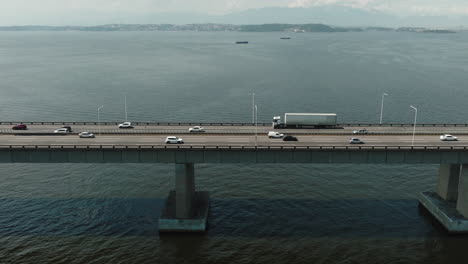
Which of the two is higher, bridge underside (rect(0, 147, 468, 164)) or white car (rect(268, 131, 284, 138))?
white car (rect(268, 131, 284, 138))

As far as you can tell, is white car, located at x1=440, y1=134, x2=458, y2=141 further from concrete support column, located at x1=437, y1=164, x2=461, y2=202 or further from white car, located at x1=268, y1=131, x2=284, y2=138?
white car, located at x1=268, y1=131, x2=284, y2=138

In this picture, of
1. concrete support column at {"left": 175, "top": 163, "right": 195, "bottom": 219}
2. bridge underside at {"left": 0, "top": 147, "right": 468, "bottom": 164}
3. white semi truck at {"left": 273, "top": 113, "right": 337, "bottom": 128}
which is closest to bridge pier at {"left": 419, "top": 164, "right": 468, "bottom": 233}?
bridge underside at {"left": 0, "top": 147, "right": 468, "bottom": 164}

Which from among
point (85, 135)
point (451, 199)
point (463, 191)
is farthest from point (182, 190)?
point (451, 199)

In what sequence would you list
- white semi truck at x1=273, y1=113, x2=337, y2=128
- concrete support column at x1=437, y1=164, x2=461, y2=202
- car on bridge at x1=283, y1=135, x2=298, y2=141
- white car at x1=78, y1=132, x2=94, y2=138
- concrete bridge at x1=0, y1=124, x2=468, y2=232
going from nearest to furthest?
concrete bridge at x1=0, y1=124, x2=468, y2=232 < car on bridge at x1=283, y1=135, x2=298, y2=141 < concrete support column at x1=437, y1=164, x2=461, y2=202 < white car at x1=78, y1=132, x2=94, y2=138 < white semi truck at x1=273, y1=113, x2=337, y2=128

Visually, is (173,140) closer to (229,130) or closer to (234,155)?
(234,155)

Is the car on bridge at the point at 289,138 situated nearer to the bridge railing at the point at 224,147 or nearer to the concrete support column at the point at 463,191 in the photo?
the bridge railing at the point at 224,147

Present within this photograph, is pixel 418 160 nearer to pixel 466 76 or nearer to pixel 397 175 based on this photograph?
pixel 397 175

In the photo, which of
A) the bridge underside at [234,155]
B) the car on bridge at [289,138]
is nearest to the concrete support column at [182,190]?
the bridge underside at [234,155]
